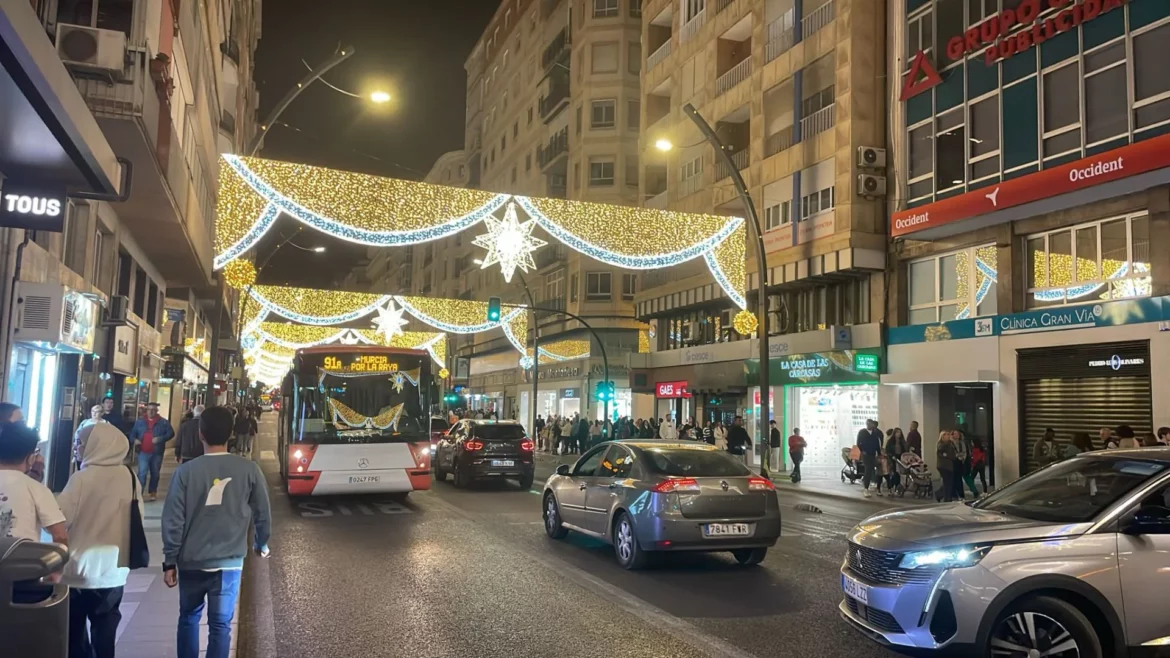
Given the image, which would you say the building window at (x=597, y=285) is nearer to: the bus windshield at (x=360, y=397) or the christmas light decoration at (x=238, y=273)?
the christmas light decoration at (x=238, y=273)

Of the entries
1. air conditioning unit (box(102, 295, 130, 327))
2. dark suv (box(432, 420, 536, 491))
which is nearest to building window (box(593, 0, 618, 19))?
dark suv (box(432, 420, 536, 491))

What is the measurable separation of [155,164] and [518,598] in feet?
33.4

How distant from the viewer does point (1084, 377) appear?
723 inches

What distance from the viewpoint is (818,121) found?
85.7ft

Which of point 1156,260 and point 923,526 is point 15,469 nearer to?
point 923,526

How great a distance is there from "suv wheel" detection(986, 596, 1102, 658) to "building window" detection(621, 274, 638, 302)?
40565 mm

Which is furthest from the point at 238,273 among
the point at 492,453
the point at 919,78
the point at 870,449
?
the point at 919,78

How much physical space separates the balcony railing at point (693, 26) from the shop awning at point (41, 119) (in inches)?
1068

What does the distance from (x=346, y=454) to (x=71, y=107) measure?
9528mm

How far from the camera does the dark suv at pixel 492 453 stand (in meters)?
19.3

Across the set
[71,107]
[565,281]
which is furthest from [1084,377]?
[565,281]

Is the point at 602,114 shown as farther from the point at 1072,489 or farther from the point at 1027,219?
the point at 1072,489

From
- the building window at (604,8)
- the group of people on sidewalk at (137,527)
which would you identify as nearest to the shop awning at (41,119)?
the group of people on sidewalk at (137,527)

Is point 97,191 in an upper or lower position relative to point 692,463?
upper
